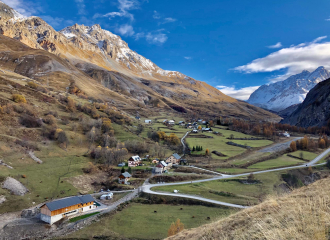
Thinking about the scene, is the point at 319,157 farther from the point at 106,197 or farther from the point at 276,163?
the point at 106,197

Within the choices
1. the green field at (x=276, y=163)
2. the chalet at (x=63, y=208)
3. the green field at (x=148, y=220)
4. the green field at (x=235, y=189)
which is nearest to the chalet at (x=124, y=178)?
the green field at (x=235, y=189)

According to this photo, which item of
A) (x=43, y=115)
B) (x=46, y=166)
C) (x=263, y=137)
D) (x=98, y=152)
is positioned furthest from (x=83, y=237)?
(x=263, y=137)

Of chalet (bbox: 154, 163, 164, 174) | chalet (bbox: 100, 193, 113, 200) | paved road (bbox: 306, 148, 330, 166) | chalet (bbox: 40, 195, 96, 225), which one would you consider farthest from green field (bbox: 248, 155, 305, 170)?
chalet (bbox: 40, 195, 96, 225)

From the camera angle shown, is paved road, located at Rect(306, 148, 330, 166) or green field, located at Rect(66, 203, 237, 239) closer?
green field, located at Rect(66, 203, 237, 239)

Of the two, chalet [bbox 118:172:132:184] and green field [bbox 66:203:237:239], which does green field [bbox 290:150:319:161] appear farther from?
chalet [bbox 118:172:132:184]

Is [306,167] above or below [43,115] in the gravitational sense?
below

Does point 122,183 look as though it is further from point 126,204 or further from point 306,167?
point 306,167
